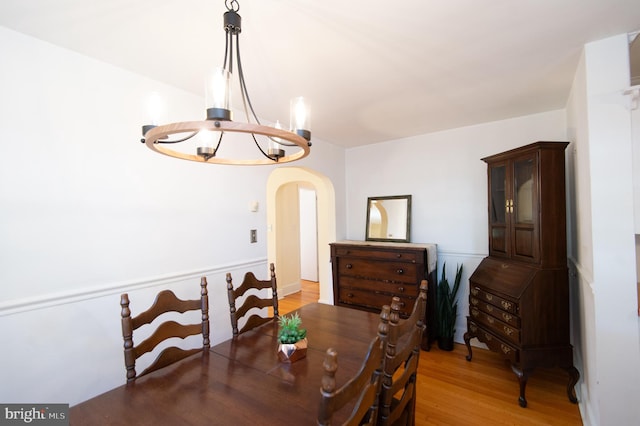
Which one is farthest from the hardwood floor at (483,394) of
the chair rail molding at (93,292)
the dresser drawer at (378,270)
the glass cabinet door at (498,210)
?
the chair rail molding at (93,292)

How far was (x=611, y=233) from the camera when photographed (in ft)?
5.40

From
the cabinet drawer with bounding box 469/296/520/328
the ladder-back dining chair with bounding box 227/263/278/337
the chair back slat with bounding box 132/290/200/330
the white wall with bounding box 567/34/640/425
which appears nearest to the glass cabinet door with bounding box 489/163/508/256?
the cabinet drawer with bounding box 469/296/520/328

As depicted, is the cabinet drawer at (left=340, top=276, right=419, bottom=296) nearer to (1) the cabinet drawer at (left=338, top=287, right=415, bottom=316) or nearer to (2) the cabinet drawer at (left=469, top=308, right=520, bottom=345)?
(1) the cabinet drawer at (left=338, top=287, right=415, bottom=316)

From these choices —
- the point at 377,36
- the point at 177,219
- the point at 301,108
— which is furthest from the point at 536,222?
the point at 177,219

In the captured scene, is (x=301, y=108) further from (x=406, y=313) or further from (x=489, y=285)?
(x=406, y=313)

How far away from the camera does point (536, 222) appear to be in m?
2.32

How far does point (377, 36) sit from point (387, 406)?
5.69 feet

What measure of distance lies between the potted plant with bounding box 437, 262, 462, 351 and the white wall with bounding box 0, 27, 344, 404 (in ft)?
7.96

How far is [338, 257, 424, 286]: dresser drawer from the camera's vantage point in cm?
313

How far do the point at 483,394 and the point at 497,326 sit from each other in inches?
21.1

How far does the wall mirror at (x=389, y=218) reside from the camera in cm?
367

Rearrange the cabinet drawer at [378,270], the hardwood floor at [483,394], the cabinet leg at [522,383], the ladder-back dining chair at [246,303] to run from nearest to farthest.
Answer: the ladder-back dining chair at [246,303]
the hardwood floor at [483,394]
the cabinet leg at [522,383]
the cabinet drawer at [378,270]

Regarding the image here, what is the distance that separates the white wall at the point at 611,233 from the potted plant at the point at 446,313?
4.47ft

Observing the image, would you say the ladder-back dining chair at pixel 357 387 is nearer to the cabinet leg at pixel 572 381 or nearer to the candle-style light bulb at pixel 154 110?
the candle-style light bulb at pixel 154 110
